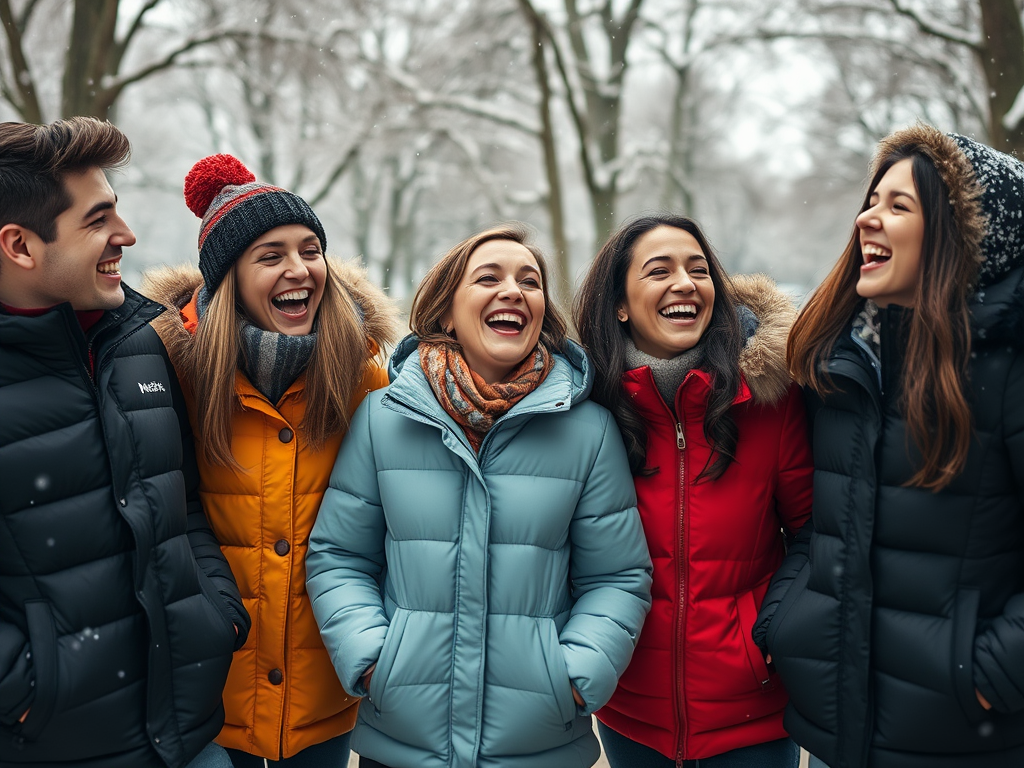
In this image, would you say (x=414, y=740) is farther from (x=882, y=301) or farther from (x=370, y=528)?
(x=882, y=301)

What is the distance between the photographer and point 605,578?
243 centimetres

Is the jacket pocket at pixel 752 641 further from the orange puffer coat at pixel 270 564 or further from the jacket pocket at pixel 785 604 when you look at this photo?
the orange puffer coat at pixel 270 564

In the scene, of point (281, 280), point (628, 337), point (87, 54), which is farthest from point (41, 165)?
point (87, 54)

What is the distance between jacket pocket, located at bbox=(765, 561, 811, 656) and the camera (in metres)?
2.34

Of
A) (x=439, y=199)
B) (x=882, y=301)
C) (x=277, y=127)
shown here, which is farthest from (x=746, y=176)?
(x=882, y=301)

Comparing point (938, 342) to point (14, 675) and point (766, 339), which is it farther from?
point (14, 675)

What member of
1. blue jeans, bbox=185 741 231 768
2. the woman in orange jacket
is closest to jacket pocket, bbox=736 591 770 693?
the woman in orange jacket

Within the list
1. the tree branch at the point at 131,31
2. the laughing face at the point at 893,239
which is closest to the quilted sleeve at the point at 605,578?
the laughing face at the point at 893,239

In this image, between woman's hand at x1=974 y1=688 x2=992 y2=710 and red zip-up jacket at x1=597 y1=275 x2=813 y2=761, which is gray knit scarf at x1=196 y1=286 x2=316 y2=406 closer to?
red zip-up jacket at x1=597 y1=275 x2=813 y2=761

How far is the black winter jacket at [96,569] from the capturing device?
201cm

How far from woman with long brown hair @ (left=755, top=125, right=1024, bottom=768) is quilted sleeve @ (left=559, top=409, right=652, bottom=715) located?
42 cm

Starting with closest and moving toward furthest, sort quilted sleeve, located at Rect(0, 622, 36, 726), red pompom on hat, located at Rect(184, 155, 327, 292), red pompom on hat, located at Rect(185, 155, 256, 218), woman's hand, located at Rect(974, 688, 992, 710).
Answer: quilted sleeve, located at Rect(0, 622, 36, 726) < woman's hand, located at Rect(974, 688, 992, 710) < red pompom on hat, located at Rect(184, 155, 327, 292) < red pompom on hat, located at Rect(185, 155, 256, 218)

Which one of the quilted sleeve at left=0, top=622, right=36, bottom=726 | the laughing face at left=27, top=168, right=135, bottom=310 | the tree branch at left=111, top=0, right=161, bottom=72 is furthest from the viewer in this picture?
the tree branch at left=111, top=0, right=161, bottom=72

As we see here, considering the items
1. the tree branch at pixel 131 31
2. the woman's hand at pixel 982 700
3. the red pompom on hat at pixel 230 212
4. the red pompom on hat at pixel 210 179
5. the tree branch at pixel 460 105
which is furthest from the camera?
the tree branch at pixel 460 105
